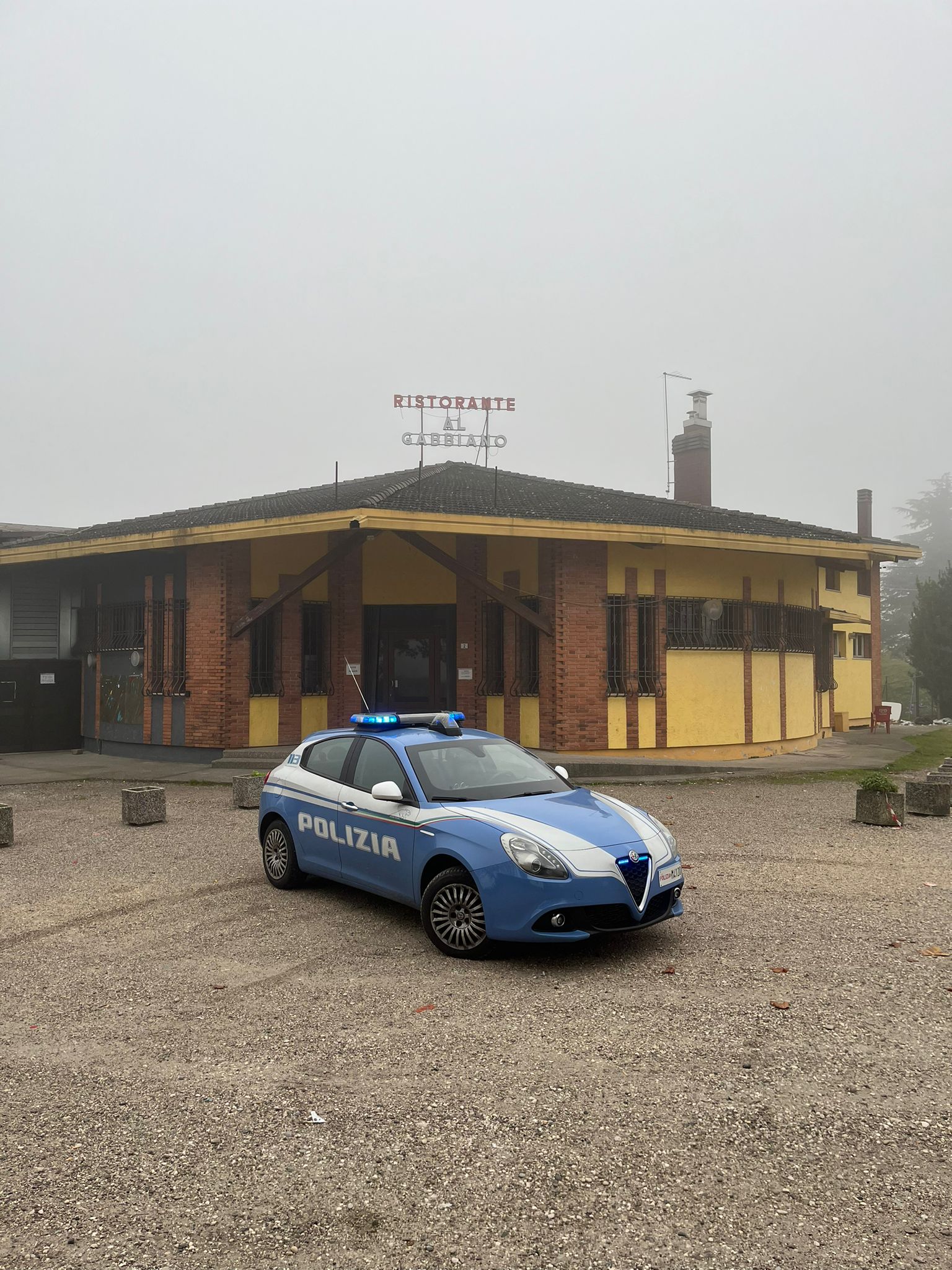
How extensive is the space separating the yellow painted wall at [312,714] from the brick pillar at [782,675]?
8.41m

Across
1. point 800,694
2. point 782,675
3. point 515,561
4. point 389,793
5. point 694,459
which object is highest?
point 694,459

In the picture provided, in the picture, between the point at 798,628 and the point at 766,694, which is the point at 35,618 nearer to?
the point at 766,694

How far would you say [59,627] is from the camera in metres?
20.2

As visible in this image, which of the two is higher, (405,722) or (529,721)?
(405,722)

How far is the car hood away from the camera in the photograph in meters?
5.86

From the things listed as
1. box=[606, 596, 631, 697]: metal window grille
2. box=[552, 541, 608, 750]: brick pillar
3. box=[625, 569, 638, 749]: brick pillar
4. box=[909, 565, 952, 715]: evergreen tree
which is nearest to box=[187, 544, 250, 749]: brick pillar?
box=[552, 541, 608, 750]: brick pillar

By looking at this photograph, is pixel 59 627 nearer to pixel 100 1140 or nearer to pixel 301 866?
pixel 301 866

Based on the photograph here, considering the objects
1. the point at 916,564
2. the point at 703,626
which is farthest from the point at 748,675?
the point at 916,564

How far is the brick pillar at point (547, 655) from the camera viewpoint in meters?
15.6

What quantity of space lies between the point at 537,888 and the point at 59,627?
1721 cm

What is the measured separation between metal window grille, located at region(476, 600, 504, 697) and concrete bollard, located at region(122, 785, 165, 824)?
22.3 feet

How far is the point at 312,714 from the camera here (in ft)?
57.3

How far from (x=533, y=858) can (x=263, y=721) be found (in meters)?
11.9

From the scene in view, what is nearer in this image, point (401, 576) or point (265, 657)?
Result: point (265, 657)
